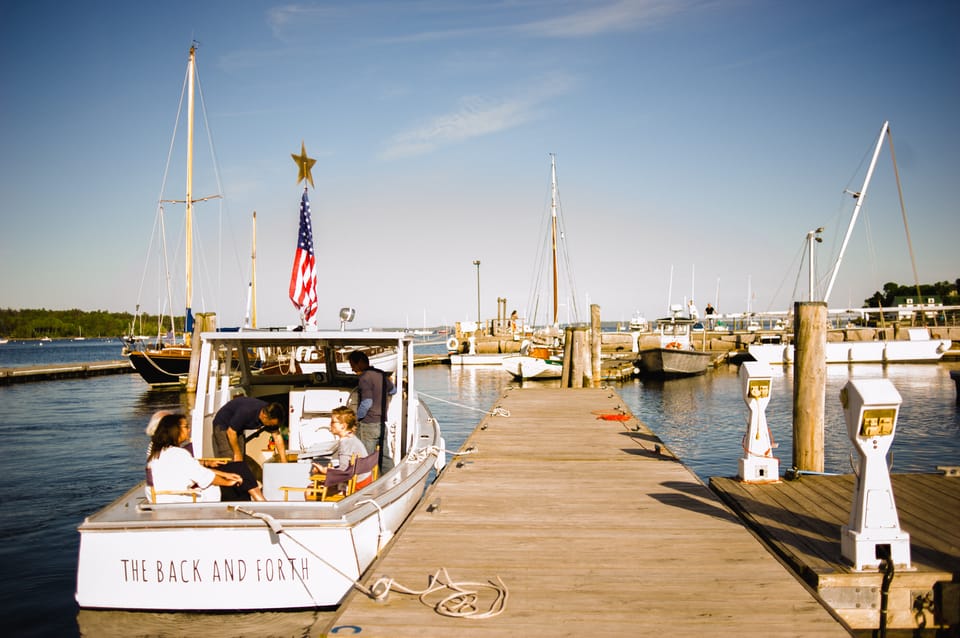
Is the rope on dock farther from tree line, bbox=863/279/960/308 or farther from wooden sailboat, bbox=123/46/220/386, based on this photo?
tree line, bbox=863/279/960/308

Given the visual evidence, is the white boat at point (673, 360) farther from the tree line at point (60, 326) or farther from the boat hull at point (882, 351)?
the tree line at point (60, 326)

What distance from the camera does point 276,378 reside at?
33.9ft

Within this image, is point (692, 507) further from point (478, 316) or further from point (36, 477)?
point (478, 316)

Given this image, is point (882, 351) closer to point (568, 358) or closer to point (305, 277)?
point (568, 358)

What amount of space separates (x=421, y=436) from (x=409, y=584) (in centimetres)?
537

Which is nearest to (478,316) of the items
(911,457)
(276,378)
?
(911,457)

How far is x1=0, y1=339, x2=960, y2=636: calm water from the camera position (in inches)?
282

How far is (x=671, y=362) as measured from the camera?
3509 cm

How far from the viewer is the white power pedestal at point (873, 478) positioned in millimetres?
4770

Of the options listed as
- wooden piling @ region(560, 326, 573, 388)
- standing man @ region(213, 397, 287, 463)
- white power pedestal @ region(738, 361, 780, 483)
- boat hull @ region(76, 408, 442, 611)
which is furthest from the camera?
wooden piling @ region(560, 326, 573, 388)

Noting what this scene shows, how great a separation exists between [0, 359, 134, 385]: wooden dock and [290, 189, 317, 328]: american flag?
36702mm

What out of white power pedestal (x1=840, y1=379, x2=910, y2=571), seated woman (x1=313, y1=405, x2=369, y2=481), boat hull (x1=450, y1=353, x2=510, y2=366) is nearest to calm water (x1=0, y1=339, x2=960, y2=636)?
seated woman (x1=313, y1=405, x2=369, y2=481)

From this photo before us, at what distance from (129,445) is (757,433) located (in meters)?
17.0

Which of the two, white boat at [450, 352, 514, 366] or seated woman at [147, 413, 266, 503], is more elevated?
seated woman at [147, 413, 266, 503]
